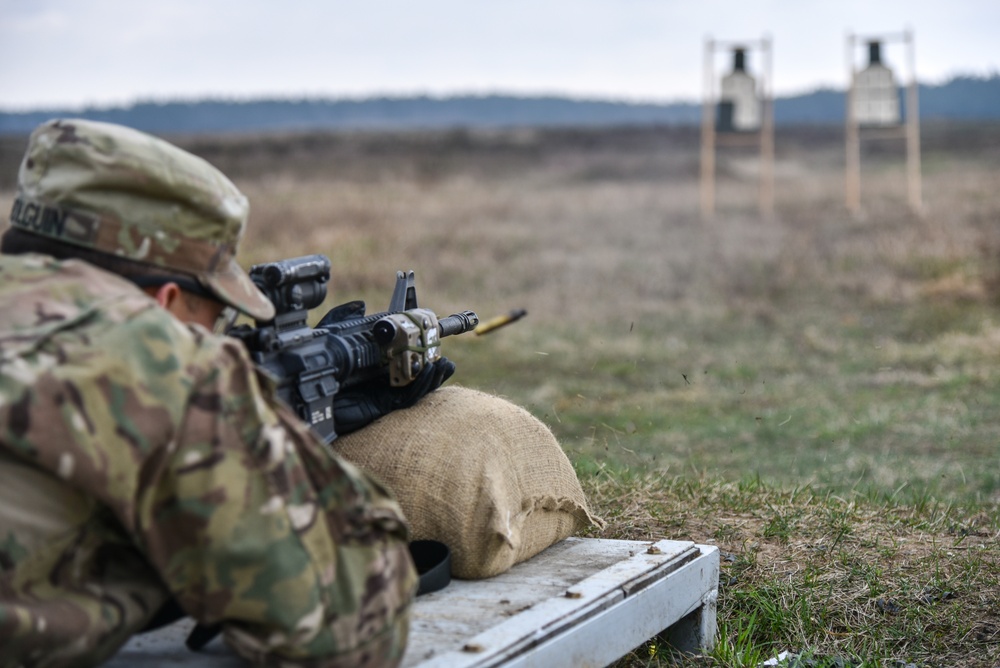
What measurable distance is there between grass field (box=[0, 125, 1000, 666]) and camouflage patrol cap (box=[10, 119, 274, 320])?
6.56ft

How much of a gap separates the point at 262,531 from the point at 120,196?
64 centimetres

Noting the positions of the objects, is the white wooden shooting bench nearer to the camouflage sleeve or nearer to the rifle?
the camouflage sleeve

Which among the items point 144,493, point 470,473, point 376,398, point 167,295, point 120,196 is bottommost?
point 470,473

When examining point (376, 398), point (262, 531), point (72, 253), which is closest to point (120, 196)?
point (72, 253)

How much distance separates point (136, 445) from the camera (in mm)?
1779

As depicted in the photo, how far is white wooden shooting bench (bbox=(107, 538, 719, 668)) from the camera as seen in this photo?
239 centimetres

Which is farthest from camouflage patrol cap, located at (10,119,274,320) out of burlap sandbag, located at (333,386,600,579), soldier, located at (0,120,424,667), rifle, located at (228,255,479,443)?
burlap sandbag, located at (333,386,600,579)

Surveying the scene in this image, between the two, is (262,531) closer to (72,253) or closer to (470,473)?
(72,253)

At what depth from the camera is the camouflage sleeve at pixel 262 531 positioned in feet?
6.00

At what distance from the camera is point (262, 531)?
6.08ft

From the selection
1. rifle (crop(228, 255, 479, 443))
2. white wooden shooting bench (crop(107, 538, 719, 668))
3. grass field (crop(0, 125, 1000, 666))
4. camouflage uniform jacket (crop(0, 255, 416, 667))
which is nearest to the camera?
camouflage uniform jacket (crop(0, 255, 416, 667))

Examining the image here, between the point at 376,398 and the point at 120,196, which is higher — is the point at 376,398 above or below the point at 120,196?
below


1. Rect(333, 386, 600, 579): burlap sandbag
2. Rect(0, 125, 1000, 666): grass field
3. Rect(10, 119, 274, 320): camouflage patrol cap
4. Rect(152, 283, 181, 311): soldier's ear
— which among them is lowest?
Rect(0, 125, 1000, 666): grass field

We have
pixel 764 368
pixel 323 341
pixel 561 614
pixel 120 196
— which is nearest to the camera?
pixel 120 196
